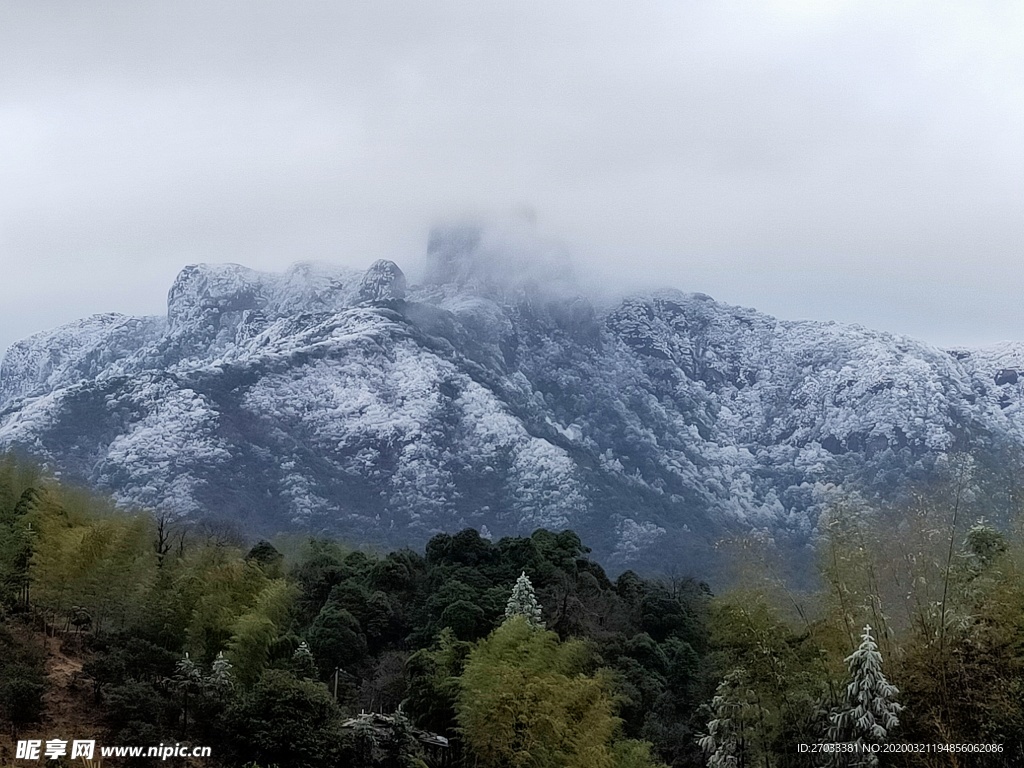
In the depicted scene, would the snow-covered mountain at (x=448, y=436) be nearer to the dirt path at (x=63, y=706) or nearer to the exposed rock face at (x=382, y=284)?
the exposed rock face at (x=382, y=284)

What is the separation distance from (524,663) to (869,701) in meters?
10.2

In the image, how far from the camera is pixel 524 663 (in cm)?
2698

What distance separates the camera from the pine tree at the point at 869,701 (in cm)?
1877

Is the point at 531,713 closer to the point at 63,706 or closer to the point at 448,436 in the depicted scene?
the point at 63,706

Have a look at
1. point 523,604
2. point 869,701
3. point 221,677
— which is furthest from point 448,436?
point 869,701

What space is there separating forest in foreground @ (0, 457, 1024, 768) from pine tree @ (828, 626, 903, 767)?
4 centimetres

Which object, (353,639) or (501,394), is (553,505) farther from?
(353,639)

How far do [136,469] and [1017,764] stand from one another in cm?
12492

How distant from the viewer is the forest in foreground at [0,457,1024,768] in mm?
19219

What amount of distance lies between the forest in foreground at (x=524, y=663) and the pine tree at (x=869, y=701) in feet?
Result: 0.14

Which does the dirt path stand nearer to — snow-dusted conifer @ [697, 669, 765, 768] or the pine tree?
snow-dusted conifer @ [697, 669, 765, 768]

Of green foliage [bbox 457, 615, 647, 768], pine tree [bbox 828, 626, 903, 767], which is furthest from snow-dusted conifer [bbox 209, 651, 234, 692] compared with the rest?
pine tree [bbox 828, 626, 903, 767]

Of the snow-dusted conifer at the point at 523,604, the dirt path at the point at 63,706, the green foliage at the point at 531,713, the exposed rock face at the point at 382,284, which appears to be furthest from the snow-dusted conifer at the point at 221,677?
the exposed rock face at the point at 382,284

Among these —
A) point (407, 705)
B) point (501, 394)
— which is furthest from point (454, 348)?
point (407, 705)
